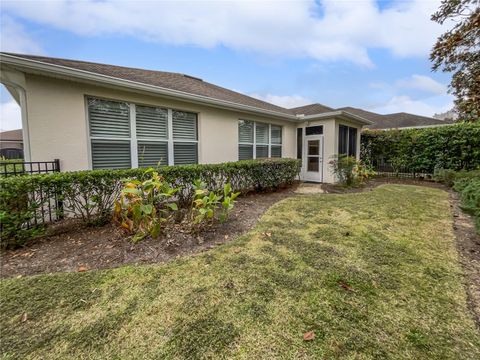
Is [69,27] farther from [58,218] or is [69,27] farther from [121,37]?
[58,218]

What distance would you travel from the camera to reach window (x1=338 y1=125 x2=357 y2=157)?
1020 centimetres

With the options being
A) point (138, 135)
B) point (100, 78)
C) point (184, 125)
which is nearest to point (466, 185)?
point (184, 125)

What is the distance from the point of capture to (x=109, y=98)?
5.30 m

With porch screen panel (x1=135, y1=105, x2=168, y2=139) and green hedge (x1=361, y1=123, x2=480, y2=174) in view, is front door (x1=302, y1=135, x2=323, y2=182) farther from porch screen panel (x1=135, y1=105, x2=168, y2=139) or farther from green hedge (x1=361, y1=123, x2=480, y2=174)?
porch screen panel (x1=135, y1=105, x2=168, y2=139)

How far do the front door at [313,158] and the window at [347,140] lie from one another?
99cm

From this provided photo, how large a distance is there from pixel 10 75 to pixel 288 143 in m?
9.20

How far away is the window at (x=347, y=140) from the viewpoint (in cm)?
1020

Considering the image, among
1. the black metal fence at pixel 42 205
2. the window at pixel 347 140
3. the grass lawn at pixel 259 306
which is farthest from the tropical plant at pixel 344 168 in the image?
the black metal fence at pixel 42 205

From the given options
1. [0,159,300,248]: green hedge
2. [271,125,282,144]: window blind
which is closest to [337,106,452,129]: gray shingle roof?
[271,125,282,144]: window blind

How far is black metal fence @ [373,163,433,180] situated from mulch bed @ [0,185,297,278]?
1154 centimetres

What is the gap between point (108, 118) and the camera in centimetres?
537

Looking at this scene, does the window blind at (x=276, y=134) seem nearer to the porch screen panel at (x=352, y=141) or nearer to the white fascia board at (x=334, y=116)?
the white fascia board at (x=334, y=116)

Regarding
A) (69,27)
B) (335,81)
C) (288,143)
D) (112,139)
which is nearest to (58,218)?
(112,139)

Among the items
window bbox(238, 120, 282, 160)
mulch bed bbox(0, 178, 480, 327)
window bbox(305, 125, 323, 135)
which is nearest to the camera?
mulch bed bbox(0, 178, 480, 327)
